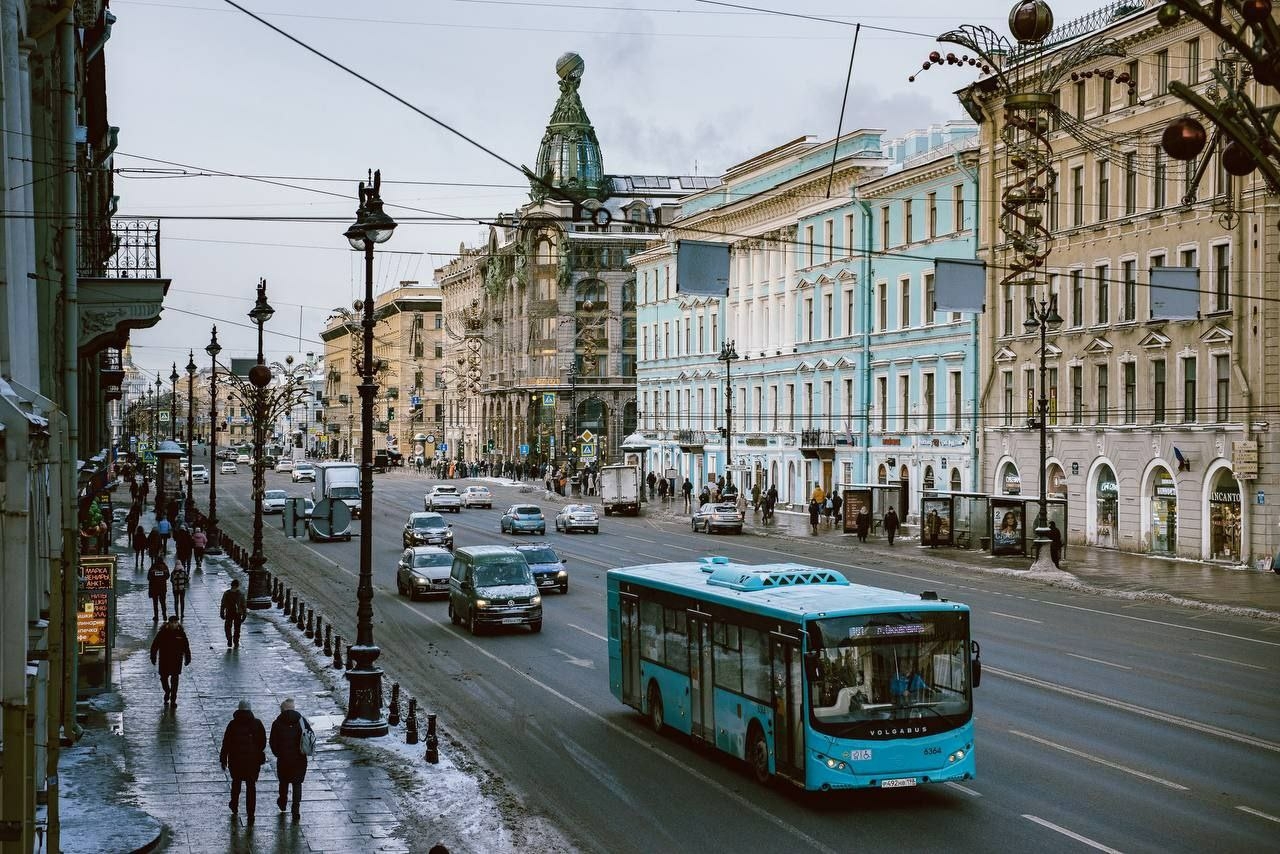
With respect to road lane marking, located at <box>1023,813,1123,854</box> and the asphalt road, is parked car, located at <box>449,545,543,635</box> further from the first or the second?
road lane marking, located at <box>1023,813,1123,854</box>

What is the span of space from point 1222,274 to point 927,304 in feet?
64.1

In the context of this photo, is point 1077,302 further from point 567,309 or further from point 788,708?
point 567,309

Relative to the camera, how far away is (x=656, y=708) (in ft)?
70.6

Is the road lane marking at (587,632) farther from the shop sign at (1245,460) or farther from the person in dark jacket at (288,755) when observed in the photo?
the shop sign at (1245,460)

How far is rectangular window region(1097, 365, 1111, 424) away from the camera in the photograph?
51.3 metres

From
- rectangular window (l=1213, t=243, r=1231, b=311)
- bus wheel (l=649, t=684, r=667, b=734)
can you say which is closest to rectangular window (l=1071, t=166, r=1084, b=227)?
rectangular window (l=1213, t=243, r=1231, b=311)

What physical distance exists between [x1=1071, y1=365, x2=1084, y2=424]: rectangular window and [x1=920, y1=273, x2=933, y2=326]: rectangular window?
10.6 metres

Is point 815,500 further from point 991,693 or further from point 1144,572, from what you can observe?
point 991,693

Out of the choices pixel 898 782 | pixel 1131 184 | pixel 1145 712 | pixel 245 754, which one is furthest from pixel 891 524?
pixel 245 754

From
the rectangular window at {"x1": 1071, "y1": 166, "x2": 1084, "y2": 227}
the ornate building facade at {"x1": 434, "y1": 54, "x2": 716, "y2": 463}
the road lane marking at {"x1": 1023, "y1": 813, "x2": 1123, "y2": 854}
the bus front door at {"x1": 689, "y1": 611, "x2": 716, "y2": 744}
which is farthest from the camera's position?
the ornate building facade at {"x1": 434, "y1": 54, "x2": 716, "y2": 463}

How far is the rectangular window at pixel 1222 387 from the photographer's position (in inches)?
1777

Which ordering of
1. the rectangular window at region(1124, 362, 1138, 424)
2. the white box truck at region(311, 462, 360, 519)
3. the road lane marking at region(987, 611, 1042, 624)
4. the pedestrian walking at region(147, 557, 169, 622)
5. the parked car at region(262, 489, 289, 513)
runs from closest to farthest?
the road lane marking at region(987, 611, 1042, 624)
the pedestrian walking at region(147, 557, 169, 622)
the rectangular window at region(1124, 362, 1138, 424)
the white box truck at region(311, 462, 360, 519)
the parked car at region(262, 489, 289, 513)

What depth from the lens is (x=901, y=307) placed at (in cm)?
6606

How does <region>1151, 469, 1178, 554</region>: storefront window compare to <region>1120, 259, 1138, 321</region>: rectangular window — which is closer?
<region>1151, 469, 1178, 554</region>: storefront window
